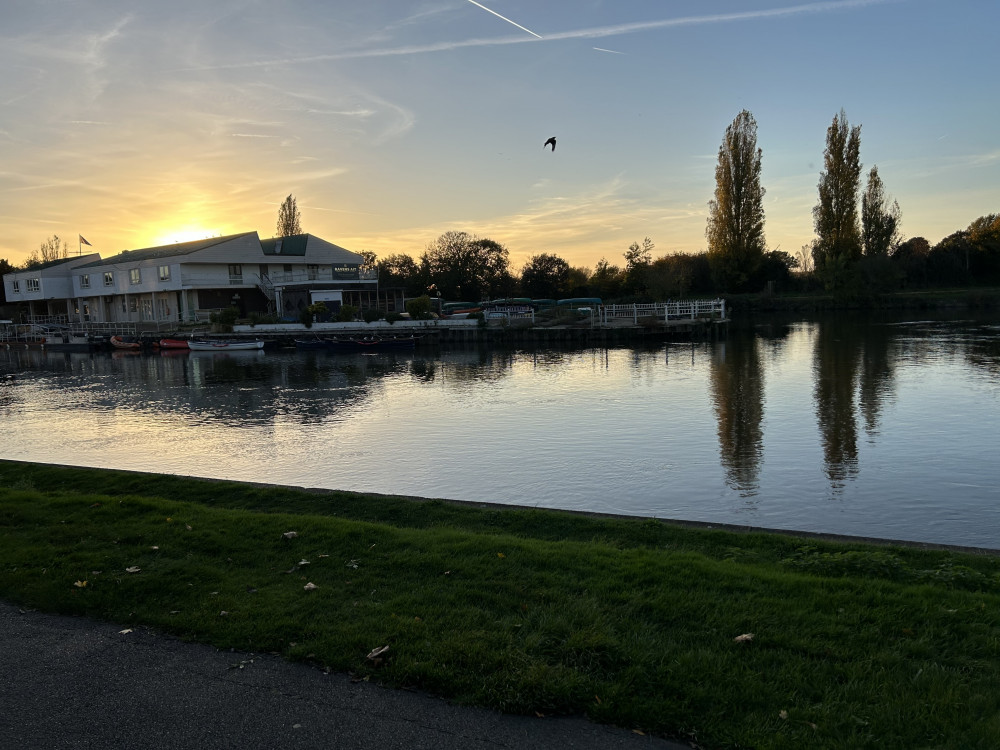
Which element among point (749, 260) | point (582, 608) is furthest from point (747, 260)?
point (582, 608)

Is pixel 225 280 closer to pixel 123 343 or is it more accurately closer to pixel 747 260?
pixel 123 343

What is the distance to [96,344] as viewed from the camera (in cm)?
6053

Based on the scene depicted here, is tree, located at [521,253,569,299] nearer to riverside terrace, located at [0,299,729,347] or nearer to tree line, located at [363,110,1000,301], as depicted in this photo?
tree line, located at [363,110,1000,301]

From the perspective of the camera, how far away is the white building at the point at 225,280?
213 feet

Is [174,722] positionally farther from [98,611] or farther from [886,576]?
[886,576]

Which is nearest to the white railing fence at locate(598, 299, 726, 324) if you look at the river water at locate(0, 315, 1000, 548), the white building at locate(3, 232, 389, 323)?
the river water at locate(0, 315, 1000, 548)

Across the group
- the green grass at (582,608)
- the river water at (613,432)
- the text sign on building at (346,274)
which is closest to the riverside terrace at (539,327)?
the text sign on building at (346,274)

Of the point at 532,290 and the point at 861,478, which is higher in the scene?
the point at 532,290

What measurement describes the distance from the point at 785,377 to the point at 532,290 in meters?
53.9

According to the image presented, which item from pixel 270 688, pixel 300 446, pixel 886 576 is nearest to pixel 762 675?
pixel 886 576

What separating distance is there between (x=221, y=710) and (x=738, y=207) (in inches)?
2869

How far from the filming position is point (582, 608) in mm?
5281

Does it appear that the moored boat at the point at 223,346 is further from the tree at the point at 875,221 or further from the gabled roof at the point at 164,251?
the tree at the point at 875,221

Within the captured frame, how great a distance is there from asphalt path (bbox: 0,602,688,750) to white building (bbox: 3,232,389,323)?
60.0m
